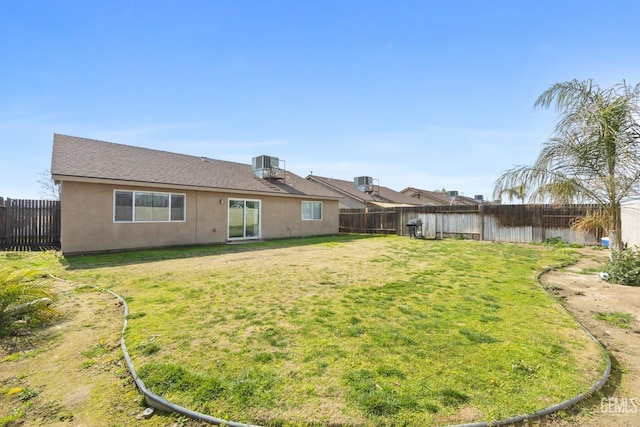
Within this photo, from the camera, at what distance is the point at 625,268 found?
6.37 metres

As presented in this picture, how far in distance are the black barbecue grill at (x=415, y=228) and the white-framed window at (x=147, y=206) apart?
11566 millimetres

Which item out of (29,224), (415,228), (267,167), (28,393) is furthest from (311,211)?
(28,393)

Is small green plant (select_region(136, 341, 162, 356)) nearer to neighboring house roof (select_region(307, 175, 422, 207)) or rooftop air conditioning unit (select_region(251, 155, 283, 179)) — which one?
rooftop air conditioning unit (select_region(251, 155, 283, 179))

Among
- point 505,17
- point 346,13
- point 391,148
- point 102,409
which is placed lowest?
point 102,409

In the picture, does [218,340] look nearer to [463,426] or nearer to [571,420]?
[463,426]

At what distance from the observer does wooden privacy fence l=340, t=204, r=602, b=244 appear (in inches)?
524

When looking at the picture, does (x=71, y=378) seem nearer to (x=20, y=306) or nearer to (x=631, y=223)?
(x=20, y=306)

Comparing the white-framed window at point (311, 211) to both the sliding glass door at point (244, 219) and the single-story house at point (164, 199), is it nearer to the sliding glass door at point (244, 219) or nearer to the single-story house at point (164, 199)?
the single-story house at point (164, 199)

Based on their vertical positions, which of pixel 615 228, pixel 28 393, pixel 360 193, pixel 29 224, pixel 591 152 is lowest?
pixel 28 393

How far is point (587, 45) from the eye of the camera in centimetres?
805

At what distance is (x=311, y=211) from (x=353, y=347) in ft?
47.8

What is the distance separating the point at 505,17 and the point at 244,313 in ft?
35.1

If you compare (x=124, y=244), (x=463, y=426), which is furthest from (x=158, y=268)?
(x=463, y=426)

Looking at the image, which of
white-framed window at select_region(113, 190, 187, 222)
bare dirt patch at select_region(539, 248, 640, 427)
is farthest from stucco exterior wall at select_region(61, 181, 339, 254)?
bare dirt patch at select_region(539, 248, 640, 427)
